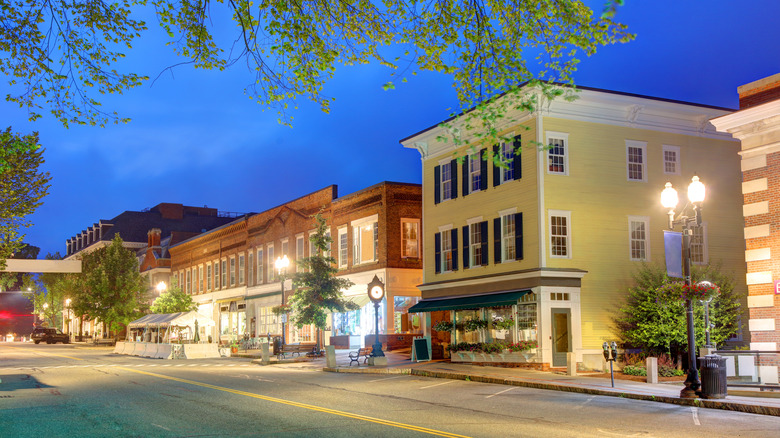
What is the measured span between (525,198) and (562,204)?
1.41m

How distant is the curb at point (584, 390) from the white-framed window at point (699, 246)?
38.4ft

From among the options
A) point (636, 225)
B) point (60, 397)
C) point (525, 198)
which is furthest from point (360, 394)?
point (636, 225)

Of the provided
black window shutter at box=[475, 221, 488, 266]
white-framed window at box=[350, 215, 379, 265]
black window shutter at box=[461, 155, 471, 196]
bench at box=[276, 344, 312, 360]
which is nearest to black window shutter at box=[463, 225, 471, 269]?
black window shutter at box=[475, 221, 488, 266]

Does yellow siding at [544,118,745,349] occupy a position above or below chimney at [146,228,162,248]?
below

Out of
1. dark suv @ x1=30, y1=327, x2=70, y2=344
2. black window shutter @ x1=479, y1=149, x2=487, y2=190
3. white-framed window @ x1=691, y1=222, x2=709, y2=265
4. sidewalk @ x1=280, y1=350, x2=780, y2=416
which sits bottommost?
dark suv @ x1=30, y1=327, x2=70, y2=344

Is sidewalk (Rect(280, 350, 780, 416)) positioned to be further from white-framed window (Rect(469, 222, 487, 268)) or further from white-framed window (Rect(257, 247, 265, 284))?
white-framed window (Rect(257, 247, 265, 284))

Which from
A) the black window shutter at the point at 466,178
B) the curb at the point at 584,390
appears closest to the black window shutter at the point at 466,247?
the black window shutter at the point at 466,178

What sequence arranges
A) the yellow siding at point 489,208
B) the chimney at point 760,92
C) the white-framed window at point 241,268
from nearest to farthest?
the chimney at point 760,92
the yellow siding at point 489,208
the white-framed window at point 241,268

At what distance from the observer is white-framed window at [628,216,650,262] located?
98.6 feet

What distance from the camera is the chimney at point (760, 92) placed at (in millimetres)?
20672

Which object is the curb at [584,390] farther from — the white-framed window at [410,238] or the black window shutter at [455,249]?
the white-framed window at [410,238]

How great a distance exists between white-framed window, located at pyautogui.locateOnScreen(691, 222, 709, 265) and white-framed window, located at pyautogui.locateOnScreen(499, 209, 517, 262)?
723 centimetres

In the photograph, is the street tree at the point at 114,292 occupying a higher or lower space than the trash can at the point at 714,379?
higher

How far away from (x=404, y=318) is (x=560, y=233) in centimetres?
1448
